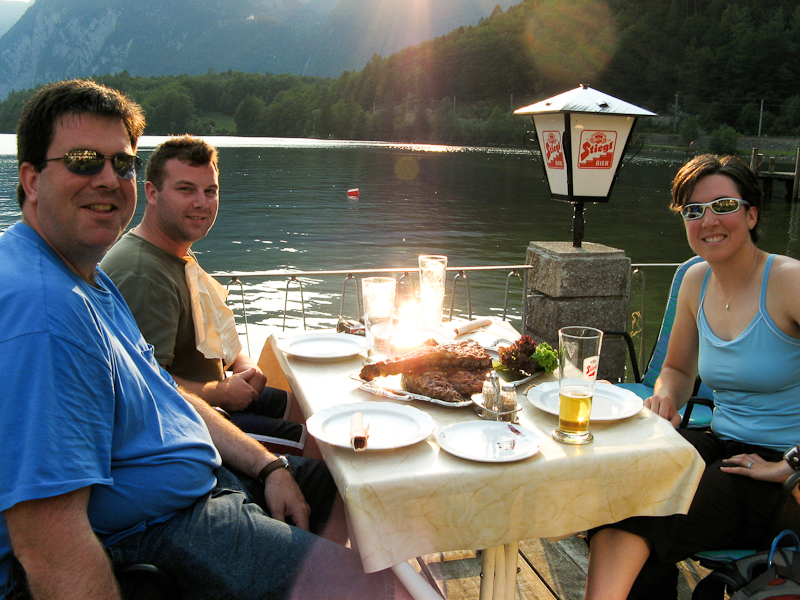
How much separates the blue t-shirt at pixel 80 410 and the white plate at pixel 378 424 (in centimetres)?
36

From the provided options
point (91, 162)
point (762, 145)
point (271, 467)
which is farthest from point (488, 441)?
point (762, 145)

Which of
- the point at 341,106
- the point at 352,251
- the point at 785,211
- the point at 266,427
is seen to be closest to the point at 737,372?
the point at 266,427

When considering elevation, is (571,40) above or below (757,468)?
above

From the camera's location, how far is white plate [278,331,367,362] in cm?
247

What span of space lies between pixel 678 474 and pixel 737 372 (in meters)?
0.84

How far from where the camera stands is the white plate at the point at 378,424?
1643 millimetres

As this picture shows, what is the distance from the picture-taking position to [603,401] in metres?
2.03

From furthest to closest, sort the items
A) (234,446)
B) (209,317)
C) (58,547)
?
(209,317) < (234,446) < (58,547)

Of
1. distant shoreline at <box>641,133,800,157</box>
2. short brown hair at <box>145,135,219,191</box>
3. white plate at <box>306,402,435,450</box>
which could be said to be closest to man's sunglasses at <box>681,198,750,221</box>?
white plate at <box>306,402,435,450</box>

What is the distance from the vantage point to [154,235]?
2.74m

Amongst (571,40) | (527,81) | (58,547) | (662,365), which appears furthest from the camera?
(527,81)

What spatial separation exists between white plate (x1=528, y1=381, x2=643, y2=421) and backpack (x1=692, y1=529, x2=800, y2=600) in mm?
569

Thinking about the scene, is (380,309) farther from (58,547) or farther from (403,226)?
(403,226)

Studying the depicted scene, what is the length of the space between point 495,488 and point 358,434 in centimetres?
39
